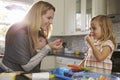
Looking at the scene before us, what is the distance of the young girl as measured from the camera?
1.71m

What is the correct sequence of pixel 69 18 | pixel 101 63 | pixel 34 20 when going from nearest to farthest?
pixel 34 20
pixel 101 63
pixel 69 18

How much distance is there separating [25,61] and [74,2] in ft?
8.65

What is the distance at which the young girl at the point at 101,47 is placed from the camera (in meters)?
1.71

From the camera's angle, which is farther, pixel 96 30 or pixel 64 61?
pixel 64 61

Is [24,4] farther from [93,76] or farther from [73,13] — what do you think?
[93,76]

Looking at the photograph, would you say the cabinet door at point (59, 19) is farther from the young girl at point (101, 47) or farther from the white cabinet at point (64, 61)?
the young girl at point (101, 47)

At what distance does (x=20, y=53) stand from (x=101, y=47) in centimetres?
79

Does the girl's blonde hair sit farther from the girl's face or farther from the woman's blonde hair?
the woman's blonde hair

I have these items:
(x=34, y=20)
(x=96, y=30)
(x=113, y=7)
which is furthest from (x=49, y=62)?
(x=34, y=20)

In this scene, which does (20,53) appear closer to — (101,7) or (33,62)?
(33,62)

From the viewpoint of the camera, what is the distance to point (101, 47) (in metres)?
1.80

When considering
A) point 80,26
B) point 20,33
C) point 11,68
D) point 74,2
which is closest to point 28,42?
point 20,33

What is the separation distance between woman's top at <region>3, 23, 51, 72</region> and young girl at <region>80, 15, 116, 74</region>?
1.74 feet

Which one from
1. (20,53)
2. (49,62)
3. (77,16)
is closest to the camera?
(20,53)
